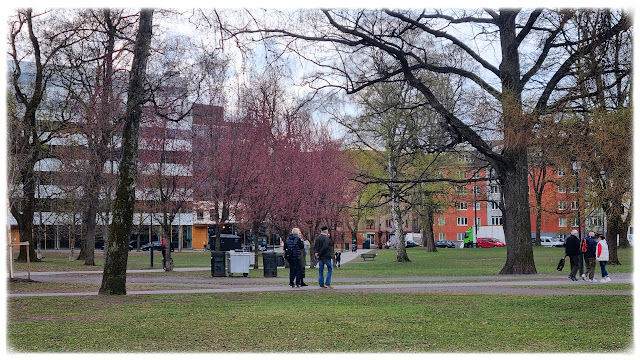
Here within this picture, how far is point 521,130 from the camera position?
1566 cm

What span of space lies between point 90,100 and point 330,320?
25.6 m

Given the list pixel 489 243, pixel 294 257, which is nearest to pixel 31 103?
pixel 294 257

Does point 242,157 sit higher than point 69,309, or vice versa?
point 242,157

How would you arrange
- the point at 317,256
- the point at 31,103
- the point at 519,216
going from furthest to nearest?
the point at 31,103 < the point at 519,216 < the point at 317,256

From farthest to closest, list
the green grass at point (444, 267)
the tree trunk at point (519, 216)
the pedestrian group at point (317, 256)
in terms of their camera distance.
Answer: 1. the green grass at point (444, 267)
2. the tree trunk at point (519, 216)
3. the pedestrian group at point (317, 256)

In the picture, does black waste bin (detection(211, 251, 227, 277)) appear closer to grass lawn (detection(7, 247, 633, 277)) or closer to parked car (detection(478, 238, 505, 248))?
grass lawn (detection(7, 247, 633, 277))

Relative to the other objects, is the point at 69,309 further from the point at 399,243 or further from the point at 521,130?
the point at 399,243

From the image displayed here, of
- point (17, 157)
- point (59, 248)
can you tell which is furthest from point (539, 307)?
point (59, 248)

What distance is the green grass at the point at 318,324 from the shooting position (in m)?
9.66

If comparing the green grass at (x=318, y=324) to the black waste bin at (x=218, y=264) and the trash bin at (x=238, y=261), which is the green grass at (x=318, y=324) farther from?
the black waste bin at (x=218, y=264)

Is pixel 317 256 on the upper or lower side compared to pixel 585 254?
upper

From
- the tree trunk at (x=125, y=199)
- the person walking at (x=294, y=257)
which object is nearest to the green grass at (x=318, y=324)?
the tree trunk at (x=125, y=199)

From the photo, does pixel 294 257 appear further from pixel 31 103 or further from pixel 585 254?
pixel 31 103

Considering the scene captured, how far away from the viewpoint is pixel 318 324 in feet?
38.8
